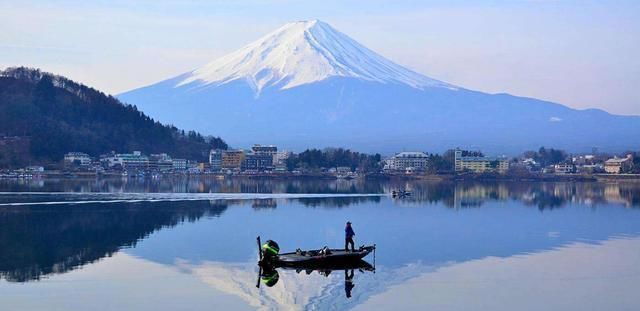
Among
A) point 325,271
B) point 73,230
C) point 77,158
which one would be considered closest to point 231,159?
point 77,158

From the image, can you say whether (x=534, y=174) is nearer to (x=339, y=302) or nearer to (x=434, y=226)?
(x=434, y=226)

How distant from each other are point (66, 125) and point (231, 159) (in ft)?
35.9

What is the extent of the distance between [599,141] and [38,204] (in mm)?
105197

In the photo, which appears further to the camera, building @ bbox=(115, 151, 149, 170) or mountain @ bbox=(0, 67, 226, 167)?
building @ bbox=(115, 151, 149, 170)

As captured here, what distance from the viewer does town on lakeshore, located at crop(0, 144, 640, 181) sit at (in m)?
60.9

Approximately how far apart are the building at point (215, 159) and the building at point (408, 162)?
34.4ft

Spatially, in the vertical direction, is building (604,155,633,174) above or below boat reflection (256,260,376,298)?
above

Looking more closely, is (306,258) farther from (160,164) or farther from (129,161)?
(160,164)

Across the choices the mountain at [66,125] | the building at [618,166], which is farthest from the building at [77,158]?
the building at [618,166]

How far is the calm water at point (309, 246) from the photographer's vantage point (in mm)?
12156

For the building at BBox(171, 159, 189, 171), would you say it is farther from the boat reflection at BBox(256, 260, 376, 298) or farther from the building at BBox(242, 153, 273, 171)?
the boat reflection at BBox(256, 260, 376, 298)

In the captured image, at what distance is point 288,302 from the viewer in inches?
475

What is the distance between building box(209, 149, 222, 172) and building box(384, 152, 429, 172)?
412 inches

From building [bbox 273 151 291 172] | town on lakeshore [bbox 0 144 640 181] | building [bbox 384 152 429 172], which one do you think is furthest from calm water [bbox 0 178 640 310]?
building [bbox 384 152 429 172]
